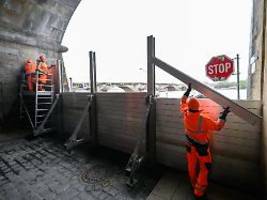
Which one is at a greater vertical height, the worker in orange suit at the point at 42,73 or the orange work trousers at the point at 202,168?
the worker in orange suit at the point at 42,73

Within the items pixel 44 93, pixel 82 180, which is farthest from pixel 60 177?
pixel 44 93

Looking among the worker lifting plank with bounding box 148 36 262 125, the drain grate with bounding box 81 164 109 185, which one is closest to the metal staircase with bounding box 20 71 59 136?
the drain grate with bounding box 81 164 109 185

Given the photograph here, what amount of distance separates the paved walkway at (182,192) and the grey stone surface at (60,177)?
7.5 inches

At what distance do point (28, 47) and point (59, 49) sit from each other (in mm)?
1767

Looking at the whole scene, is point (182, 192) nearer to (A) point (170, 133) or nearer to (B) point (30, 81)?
(A) point (170, 133)

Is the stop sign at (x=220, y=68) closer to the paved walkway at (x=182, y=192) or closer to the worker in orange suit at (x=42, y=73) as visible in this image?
the paved walkway at (x=182, y=192)

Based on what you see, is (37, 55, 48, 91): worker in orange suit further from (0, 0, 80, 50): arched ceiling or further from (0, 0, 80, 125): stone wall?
(0, 0, 80, 50): arched ceiling

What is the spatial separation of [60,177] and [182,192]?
275 cm

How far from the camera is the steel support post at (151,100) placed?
3.82 metres

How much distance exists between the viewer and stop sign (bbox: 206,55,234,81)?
3.59 metres

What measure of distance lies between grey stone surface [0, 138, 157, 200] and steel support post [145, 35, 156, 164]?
68 centimetres

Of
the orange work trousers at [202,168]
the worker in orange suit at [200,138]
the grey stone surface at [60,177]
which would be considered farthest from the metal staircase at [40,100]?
the orange work trousers at [202,168]

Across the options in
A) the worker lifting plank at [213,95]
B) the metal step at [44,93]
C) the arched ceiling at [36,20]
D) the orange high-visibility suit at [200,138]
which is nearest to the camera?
the worker lifting plank at [213,95]

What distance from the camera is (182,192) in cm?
306
